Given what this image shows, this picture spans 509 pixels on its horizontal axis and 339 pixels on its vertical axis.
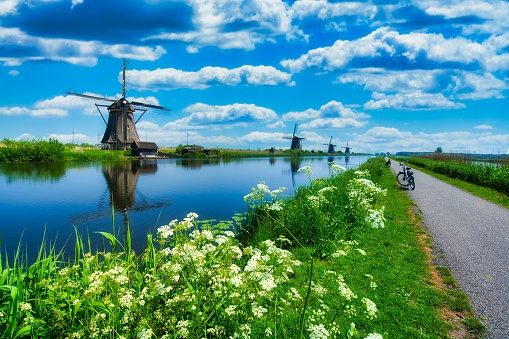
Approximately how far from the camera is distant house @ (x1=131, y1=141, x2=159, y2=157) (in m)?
63.3

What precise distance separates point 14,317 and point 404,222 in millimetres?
9863

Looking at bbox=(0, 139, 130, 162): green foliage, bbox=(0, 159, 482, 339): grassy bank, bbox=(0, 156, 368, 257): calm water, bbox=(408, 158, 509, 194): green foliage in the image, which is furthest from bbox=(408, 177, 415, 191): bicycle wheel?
bbox=(0, 139, 130, 162): green foliage

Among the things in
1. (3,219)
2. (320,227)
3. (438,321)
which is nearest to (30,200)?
(3,219)

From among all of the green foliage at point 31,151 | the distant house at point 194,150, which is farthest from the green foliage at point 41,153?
the distant house at point 194,150

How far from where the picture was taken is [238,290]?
2.88 m

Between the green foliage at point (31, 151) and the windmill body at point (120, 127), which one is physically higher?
the windmill body at point (120, 127)

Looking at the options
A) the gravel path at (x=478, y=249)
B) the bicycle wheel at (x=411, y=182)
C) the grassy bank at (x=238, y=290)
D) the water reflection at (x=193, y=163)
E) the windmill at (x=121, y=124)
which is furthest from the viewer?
the windmill at (x=121, y=124)

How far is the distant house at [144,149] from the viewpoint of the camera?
6331cm

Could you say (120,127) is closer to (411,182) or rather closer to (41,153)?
(41,153)

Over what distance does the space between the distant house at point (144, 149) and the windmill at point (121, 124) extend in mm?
1153

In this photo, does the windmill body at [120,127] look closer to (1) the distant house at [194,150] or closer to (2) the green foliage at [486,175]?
(1) the distant house at [194,150]

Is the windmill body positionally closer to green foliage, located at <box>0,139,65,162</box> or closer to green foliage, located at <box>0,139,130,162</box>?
green foliage, located at <box>0,139,130,162</box>

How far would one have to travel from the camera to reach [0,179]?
26703mm

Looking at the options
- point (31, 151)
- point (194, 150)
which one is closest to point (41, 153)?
point (31, 151)
